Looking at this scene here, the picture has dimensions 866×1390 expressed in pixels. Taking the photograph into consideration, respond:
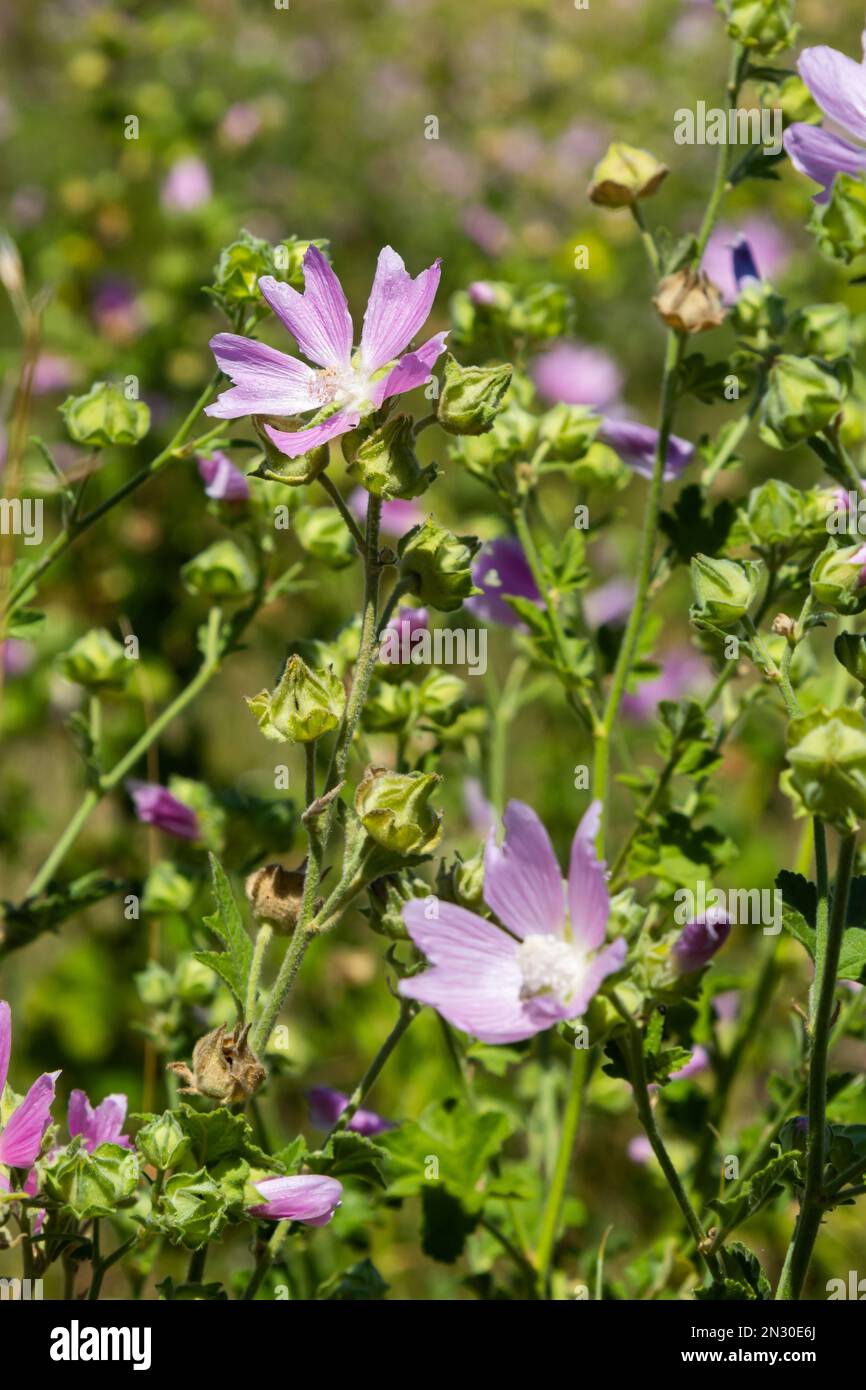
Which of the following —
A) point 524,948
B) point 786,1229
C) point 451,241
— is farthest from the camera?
point 451,241

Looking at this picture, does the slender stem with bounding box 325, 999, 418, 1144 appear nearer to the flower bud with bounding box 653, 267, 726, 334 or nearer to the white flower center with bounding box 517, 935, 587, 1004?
the white flower center with bounding box 517, 935, 587, 1004

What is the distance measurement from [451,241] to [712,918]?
3.41 meters

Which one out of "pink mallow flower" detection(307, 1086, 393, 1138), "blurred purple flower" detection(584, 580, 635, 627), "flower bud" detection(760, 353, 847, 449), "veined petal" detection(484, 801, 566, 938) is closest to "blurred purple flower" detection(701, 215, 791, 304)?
"blurred purple flower" detection(584, 580, 635, 627)

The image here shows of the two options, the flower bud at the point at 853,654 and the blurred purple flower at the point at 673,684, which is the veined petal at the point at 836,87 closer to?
the flower bud at the point at 853,654

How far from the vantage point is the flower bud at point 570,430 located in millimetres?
1617

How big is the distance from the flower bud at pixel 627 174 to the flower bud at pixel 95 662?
0.73 m

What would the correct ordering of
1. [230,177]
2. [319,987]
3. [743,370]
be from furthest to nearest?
1. [230,177]
2. [319,987]
3. [743,370]

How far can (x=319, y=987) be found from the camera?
108 inches

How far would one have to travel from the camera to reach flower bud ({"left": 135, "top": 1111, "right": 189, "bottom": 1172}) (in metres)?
1.13

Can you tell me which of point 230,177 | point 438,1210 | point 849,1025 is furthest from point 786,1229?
point 230,177

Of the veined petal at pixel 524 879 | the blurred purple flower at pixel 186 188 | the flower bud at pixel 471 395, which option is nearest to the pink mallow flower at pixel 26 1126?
the veined petal at pixel 524 879

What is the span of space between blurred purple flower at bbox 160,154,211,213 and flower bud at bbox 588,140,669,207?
1949 millimetres

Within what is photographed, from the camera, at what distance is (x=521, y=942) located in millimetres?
1157
